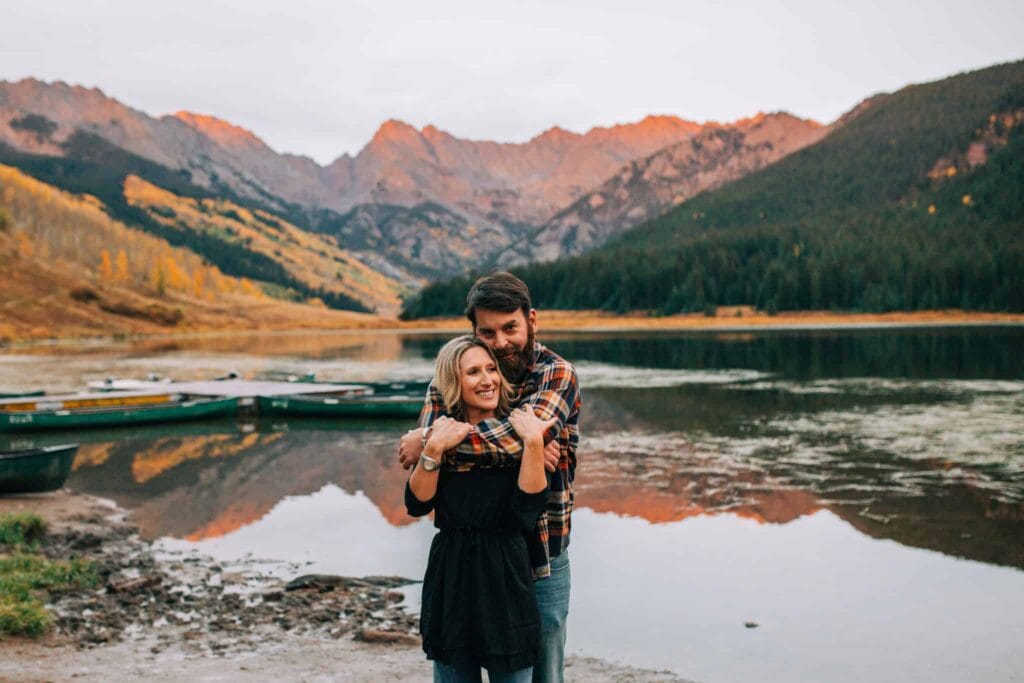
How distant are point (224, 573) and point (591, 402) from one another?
96.6 ft

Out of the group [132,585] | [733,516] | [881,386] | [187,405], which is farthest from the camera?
[881,386]

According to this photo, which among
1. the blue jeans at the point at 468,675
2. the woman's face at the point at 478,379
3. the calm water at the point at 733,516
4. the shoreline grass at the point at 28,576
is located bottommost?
the calm water at the point at 733,516

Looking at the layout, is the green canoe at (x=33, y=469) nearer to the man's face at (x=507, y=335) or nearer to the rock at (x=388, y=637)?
the rock at (x=388, y=637)

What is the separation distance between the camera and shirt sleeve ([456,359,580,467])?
184 inches

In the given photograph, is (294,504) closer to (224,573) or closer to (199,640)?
(224,573)

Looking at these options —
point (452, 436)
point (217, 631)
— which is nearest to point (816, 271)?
point (217, 631)

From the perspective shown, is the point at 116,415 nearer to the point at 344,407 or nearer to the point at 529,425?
the point at 344,407

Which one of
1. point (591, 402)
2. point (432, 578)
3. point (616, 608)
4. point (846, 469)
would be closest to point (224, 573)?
point (616, 608)

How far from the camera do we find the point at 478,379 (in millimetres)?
4930

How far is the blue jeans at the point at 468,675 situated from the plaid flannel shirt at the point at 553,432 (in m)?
0.52

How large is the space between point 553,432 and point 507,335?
604mm

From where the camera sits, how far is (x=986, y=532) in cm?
1695

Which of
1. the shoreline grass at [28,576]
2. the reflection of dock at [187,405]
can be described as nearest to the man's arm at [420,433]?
the shoreline grass at [28,576]

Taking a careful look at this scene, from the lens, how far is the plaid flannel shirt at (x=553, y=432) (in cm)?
468
